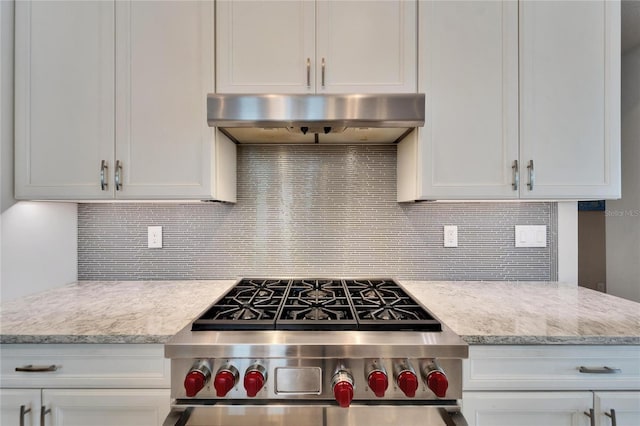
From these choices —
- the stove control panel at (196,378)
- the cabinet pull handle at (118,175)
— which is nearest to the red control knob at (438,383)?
the stove control panel at (196,378)

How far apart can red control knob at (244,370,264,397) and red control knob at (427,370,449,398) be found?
474 mm

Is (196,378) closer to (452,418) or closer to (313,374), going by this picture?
(313,374)

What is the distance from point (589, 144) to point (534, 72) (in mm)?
385

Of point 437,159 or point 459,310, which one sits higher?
point 437,159

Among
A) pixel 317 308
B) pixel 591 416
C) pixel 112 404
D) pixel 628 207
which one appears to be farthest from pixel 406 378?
pixel 628 207

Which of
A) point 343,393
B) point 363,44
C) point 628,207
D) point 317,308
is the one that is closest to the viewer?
point 343,393

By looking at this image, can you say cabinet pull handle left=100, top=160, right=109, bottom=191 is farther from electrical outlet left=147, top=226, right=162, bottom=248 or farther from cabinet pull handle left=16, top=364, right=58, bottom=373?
cabinet pull handle left=16, top=364, right=58, bottom=373

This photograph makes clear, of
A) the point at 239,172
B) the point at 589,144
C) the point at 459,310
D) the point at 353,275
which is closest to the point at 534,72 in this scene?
the point at 589,144

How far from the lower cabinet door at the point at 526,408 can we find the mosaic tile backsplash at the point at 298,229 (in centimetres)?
71

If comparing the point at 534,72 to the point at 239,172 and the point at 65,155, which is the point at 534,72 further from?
the point at 65,155

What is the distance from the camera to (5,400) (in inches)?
39.5

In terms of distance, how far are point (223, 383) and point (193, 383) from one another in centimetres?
8

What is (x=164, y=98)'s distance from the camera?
1.32 metres

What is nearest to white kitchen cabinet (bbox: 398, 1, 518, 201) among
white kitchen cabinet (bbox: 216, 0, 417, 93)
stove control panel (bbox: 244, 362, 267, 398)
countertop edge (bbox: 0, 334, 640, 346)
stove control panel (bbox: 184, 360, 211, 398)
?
white kitchen cabinet (bbox: 216, 0, 417, 93)
